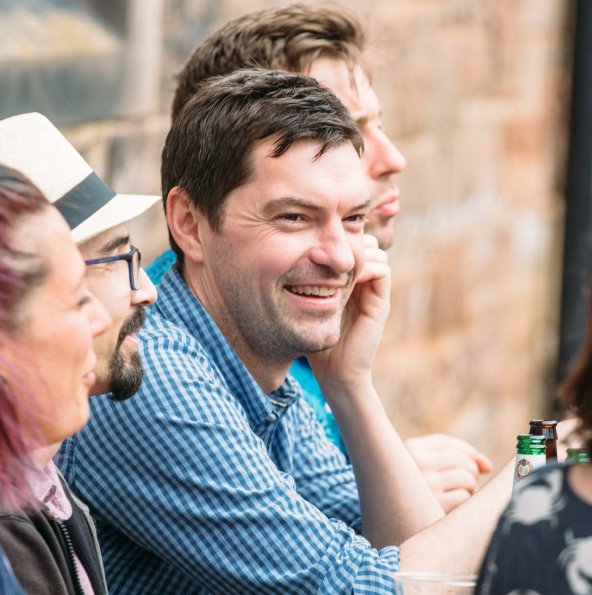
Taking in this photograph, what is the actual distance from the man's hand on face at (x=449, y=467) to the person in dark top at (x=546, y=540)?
1.39 metres

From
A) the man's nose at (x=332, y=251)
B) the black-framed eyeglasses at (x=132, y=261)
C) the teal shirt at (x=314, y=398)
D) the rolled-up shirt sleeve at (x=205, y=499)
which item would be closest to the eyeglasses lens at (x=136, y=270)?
the black-framed eyeglasses at (x=132, y=261)

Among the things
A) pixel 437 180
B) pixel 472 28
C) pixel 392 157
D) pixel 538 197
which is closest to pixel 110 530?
pixel 392 157

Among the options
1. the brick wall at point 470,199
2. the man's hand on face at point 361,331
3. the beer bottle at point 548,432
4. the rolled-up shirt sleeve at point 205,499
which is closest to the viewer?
the rolled-up shirt sleeve at point 205,499

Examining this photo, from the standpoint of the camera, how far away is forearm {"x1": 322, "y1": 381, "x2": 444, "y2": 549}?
226 cm

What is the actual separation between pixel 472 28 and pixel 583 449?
173 inches

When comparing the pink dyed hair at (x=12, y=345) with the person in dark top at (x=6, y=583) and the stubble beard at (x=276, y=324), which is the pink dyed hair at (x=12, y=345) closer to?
the person in dark top at (x=6, y=583)

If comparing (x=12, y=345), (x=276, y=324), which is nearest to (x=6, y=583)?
(x=12, y=345)

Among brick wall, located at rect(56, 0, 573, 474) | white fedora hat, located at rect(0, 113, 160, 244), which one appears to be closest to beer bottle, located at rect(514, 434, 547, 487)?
white fedora hat, located at rect(0, 113, 160, 244)

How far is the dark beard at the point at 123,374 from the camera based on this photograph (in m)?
1.69

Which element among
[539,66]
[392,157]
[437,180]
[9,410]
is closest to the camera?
[9,410]

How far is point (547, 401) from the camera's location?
6637 mm

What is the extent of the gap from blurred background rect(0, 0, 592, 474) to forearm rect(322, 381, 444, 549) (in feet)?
3.32

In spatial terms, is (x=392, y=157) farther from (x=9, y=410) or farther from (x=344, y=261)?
(x=9, y=410)

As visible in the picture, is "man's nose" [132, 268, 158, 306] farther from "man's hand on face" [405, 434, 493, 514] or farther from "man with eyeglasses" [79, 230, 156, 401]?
"man's hand on face" [405, 434, 493, 514]
